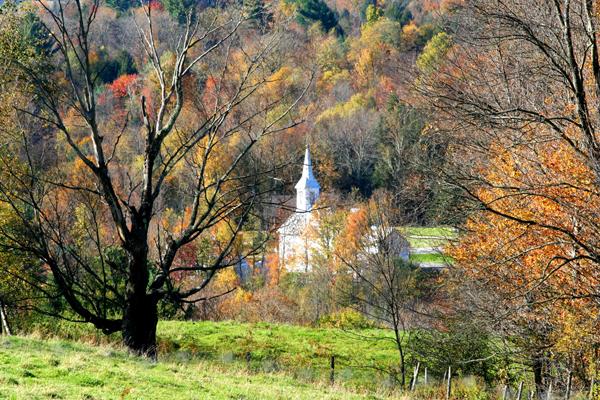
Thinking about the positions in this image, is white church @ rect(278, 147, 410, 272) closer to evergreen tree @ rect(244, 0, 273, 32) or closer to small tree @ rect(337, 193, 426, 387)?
small tree @ rect(337, 193, 426, 387)

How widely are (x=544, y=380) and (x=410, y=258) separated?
67.1ft

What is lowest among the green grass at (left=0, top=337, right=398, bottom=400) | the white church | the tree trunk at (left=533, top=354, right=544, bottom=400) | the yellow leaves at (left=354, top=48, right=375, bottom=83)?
the tree trunk at (left=533, top=354, right=544, bottom=400)

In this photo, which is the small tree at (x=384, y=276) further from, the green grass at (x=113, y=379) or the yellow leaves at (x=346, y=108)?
the yellow leaves at (x=346, y=108)

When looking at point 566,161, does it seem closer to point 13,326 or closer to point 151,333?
point 151,333

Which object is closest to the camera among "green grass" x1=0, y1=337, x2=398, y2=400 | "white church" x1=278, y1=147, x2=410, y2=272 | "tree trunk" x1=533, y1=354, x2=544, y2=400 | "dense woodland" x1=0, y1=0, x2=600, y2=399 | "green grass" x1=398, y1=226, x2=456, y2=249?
"green grass" x1=0, y1=337, x2=398, y2=400

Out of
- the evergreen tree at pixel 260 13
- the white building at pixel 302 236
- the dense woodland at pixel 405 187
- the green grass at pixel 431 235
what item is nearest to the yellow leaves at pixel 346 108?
the white building at pixel 302 236

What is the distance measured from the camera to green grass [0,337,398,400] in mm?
7035

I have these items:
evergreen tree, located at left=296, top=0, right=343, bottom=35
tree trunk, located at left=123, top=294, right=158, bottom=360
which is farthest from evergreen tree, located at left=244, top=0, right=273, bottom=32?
evergreen tree, located at left=296, top=0, right=343, bottom=35

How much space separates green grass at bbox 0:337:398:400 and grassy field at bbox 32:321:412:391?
6010 mm

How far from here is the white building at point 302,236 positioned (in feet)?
146

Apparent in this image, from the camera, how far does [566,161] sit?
12016 millimetres

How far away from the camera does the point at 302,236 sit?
45.9 metres

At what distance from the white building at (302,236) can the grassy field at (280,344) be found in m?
20.9

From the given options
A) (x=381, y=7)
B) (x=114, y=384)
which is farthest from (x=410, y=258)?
(x=381, y=7)
